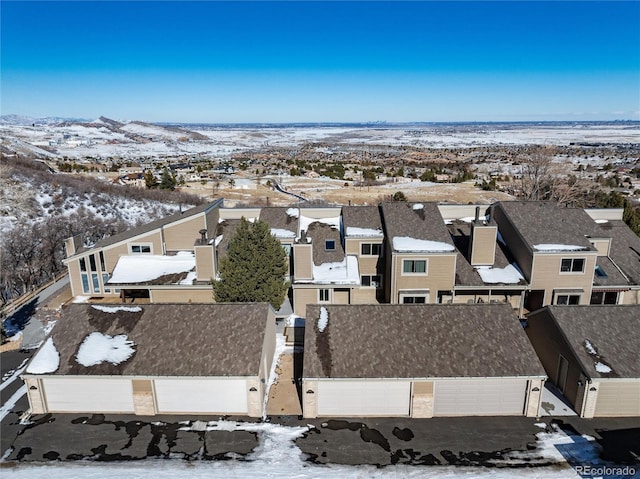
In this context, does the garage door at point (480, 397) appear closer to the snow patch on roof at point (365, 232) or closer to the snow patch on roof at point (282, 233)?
the snow patch on roof at point (365, 232)

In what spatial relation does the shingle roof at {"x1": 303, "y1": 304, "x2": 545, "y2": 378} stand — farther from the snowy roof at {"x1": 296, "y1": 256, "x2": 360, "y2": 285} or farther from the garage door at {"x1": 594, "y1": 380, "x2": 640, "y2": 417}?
the snowy roof at {"x1": 296, "y1": 256, "x2": 360, "y2": 285}

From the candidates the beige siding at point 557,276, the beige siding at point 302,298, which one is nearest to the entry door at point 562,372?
the beige siding at point 557,276

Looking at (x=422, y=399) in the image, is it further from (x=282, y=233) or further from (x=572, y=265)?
(x=282, y=233)

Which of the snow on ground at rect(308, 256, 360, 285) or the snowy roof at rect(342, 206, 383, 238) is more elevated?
the snowy roof at rect(342, 206, 383, 238)

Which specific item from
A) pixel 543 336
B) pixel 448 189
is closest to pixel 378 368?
pixel 543 336

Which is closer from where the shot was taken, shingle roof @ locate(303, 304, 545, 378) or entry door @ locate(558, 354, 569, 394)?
shingle roof @ locate(303, 304, 545, 378)

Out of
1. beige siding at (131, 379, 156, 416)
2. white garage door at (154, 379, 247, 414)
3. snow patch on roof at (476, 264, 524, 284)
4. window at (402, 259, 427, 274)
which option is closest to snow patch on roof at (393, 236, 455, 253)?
window at (402, 259, 427, 274)

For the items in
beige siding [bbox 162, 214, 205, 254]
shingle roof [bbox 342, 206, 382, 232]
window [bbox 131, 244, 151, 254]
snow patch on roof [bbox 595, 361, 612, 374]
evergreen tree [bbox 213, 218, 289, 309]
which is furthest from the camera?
beige siding [bbox 162, 214, 205, 254]

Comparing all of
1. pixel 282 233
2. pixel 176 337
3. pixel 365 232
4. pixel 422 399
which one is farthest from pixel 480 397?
pixel 282 233
